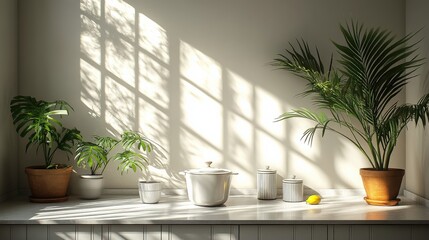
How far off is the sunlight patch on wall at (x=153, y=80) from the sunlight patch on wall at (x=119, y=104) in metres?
0.12

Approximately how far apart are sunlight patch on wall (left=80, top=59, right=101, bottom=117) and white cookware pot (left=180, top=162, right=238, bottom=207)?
1007 millimetres

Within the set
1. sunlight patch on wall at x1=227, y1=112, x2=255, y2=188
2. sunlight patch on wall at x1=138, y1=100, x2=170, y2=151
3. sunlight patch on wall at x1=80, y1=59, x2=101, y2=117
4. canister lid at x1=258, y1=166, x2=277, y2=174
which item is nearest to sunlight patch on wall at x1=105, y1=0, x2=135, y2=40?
sunlight patch on wall at x1=80, y1=59, x2=101, y2=117

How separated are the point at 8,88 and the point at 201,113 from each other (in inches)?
54.7

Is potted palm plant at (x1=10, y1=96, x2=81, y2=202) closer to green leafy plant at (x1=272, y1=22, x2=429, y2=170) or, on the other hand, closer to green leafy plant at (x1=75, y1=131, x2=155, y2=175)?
green leafy plant at (x1=75, y1=131, x2=155, y2=175)

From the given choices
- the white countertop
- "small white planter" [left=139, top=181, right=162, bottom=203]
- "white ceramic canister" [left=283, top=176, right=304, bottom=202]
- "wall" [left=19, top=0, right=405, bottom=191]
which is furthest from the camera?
"wall" [left=19, top=0, right=405, bottom=191]

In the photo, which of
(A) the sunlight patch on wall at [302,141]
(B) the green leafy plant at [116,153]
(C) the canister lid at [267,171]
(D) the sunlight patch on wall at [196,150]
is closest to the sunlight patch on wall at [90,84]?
(B) the green leafy plant at [116,153]

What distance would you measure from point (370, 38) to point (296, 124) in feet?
2.77

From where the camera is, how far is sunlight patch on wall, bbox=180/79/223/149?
3871 mm

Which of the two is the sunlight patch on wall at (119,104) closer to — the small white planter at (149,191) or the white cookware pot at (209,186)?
the small white planter at (149,191)

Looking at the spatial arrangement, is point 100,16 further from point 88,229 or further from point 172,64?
point 88,229

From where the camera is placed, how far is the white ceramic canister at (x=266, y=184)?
3.67 meters

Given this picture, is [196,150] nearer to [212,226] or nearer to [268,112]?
[268,112]


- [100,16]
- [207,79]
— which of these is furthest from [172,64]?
[100,16]

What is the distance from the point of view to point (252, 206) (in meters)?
3.42
